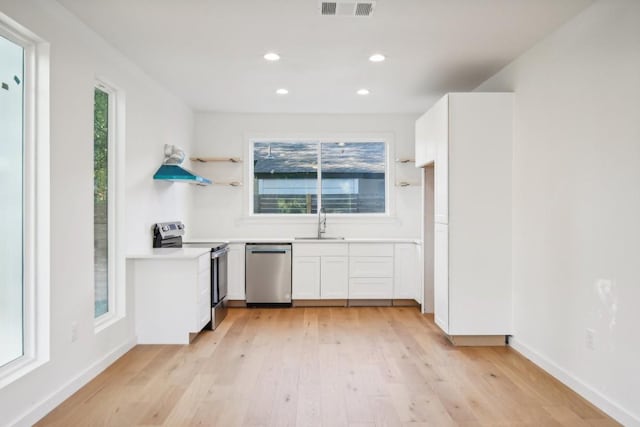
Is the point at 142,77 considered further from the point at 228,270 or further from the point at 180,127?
the point at 228,270

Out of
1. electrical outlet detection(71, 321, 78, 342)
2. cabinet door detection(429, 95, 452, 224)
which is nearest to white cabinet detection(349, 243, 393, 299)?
cabinet door detection(429, 95, 452, 224)

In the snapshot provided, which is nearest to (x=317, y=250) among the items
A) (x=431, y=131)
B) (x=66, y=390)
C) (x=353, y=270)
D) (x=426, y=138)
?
(x=353, y=270)

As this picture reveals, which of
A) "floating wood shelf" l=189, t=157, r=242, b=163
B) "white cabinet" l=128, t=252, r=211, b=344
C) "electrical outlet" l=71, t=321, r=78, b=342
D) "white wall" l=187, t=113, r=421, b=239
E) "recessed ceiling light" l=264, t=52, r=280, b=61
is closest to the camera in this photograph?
"electrical outlet" l=71, t=321, r=78, b=342

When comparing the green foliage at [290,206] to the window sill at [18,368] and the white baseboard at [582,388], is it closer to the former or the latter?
the white baseboard at [582,388]

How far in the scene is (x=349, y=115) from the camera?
5879 millimetres

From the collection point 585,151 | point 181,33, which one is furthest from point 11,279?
point 585,151

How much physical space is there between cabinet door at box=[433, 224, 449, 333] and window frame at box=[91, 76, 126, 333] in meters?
2.88

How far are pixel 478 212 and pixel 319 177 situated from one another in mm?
2717

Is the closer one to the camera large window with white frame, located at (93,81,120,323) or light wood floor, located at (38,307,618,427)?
light wood floor, located at (38,307,618,427)

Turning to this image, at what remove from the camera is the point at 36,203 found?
2592 millimetres

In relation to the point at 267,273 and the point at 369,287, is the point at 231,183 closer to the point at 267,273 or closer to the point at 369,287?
the point at 267,273

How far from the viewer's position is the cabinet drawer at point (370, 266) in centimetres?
533

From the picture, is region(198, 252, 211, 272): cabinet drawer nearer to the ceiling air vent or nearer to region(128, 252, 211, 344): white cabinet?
region(128, 252, 211, 344): white cabinet

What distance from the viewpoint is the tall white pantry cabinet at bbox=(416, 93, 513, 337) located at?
12.2ft
